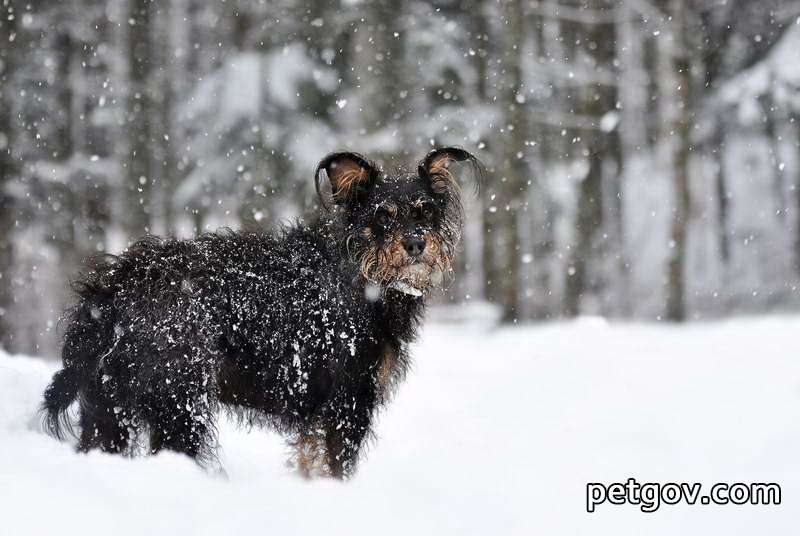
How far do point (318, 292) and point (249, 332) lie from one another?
58 centimetres

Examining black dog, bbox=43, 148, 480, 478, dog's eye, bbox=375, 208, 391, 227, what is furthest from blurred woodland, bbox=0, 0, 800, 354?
dog's eye, bbox=375, 208, 391, 227

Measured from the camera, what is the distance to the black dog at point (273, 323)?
14.9 feet

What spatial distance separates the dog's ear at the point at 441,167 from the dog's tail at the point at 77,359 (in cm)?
243

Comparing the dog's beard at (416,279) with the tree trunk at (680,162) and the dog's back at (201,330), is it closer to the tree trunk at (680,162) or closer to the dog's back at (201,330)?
the dog's back at (201,330)

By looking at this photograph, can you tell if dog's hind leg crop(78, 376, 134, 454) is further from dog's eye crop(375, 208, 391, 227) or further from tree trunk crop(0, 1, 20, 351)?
tree trunk crop(0, 1, 20, 351)

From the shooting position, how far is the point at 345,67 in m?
15.3

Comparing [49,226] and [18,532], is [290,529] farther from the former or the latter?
[49,226]

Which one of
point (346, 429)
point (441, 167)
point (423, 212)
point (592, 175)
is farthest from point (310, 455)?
A: point (592, 175)

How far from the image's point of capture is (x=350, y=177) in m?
5.30

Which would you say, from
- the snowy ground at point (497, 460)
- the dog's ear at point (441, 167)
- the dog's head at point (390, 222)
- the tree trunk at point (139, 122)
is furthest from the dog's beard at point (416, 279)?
the tree trunk at point (139, 122)

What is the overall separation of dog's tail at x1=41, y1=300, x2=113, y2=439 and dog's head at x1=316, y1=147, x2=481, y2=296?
5.43 ft

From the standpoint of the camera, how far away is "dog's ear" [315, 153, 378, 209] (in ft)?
17.1

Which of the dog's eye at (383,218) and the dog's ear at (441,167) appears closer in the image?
the dog's eye at (383,218)

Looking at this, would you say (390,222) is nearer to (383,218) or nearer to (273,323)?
(383,218)
